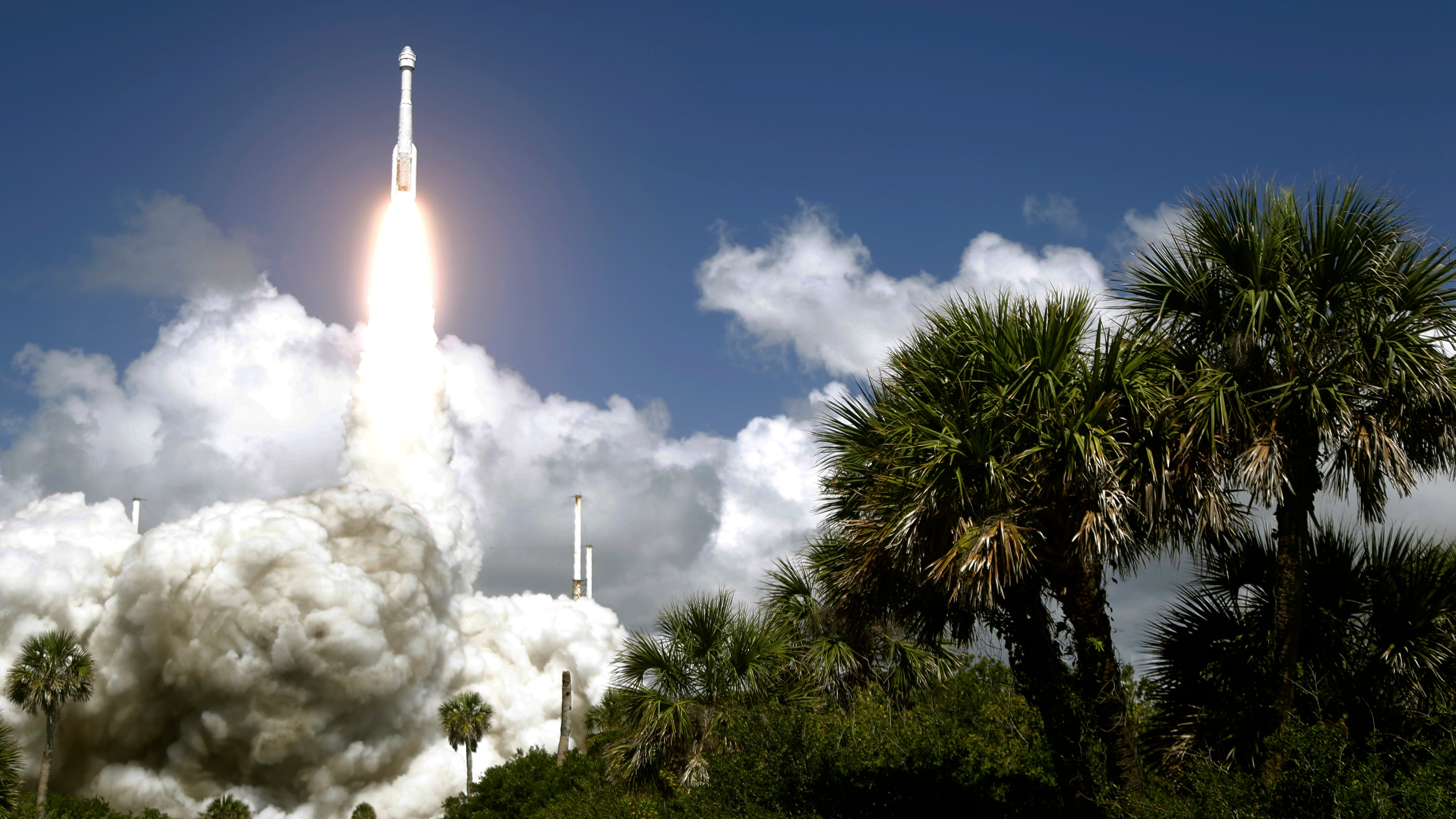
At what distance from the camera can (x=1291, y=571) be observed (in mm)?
10617

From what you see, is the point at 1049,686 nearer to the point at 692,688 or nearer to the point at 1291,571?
the point at 1291,571

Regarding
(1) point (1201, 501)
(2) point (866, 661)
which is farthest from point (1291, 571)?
(2) point (866, 661)

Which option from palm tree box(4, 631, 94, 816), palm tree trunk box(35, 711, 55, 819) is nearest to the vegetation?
palm tree box(4, 631, 94, 816)

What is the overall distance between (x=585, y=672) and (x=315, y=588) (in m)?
19.2

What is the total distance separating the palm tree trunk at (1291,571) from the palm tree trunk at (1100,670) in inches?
50.4

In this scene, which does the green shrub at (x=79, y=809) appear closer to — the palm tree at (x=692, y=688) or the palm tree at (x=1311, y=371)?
the palm tree at (x=692, y=688)

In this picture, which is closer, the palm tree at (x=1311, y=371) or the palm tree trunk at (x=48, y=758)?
the palm tree at (x=1311, y=371)

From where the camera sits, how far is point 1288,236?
11.1 meters

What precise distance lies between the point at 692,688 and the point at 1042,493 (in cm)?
809

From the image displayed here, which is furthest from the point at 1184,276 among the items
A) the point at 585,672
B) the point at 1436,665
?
the point at 585,672

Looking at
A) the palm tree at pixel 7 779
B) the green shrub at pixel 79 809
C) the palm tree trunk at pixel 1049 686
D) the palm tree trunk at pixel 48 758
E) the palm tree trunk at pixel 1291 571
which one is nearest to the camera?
the palm tree trunk at pixel 1291 571

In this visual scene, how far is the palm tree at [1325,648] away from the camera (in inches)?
419

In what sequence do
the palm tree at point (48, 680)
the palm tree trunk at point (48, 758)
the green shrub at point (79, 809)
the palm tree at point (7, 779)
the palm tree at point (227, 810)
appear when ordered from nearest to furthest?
the palm tree at point (7, 779) → the green shrub at point (79, 809) → the palm tree at point (48, 680) → the palm tree trunk at point (48, 758) → the palm tree at point (227, 810)

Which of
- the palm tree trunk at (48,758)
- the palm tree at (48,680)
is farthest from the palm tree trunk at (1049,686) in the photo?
the palm tree trunk at (48,758)
